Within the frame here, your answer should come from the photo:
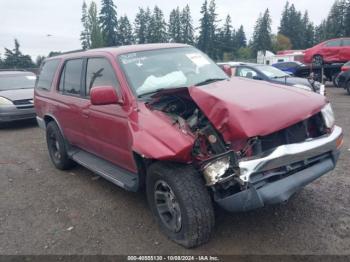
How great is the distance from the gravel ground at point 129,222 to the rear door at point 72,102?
782 millimetres

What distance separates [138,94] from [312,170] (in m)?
1.95

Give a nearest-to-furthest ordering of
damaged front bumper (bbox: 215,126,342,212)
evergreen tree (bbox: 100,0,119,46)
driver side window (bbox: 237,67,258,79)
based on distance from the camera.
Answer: damaged front bumper (bbox: 215,126,342,212)
driver side window (bbox: 237,67,258,79)
evergreen tree (bbox: 100,0,119,46)

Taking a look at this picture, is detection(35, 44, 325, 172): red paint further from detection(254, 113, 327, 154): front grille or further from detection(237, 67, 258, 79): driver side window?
detection(237, 67, 258, 79): driver side window

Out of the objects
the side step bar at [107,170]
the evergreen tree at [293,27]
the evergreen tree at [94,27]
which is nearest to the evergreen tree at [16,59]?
the evergreen tree at [94,27]

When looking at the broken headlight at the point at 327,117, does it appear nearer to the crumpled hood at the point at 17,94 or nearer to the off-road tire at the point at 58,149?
the off-road tire at the point at 58,149

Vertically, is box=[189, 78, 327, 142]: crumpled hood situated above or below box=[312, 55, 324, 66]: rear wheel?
above

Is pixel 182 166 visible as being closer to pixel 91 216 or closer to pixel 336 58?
pixel 91 216

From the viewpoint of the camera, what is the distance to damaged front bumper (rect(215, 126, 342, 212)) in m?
2.77

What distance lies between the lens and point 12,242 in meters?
3.54

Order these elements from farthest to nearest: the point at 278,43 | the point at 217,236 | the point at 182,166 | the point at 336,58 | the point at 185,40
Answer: the point at 278,43 → the point at 185,40 → the point at 336,58 → the point at 217,236 → the point at 182,166

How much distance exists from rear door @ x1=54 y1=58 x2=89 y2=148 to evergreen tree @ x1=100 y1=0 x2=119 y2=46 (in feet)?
164

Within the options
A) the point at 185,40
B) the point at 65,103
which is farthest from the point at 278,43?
the point at 65,103

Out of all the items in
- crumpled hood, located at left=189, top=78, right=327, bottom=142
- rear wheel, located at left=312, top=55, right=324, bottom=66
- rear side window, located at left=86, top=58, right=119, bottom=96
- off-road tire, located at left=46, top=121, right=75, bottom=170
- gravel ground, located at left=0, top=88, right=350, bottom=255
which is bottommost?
gravel ground, located at left=0, top=88, right=350, bottom=255

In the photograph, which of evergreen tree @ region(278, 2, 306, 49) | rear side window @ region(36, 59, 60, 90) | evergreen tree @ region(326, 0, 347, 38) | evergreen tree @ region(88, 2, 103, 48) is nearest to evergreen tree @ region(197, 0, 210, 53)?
evergreen tree @ region(88, 2, 103, 48)
